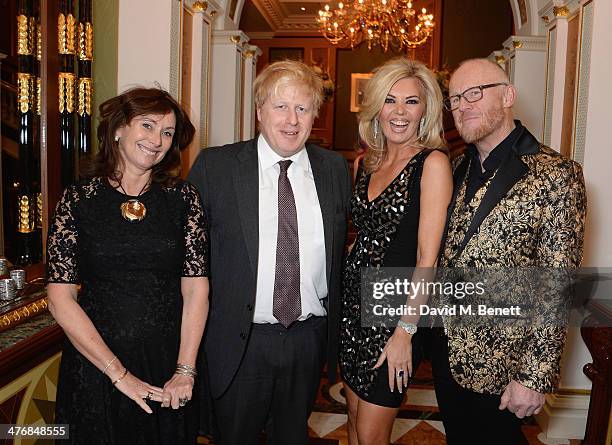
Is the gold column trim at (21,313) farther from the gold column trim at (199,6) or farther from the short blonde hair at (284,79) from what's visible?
the gold column trim at (199,6)

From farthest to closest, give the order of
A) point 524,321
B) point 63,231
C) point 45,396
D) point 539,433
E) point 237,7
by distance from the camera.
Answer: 1. point 237,7
2. point 539,433
3. point 45,396
4. point 524,321
5. point 63,231

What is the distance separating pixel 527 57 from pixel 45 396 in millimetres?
4258

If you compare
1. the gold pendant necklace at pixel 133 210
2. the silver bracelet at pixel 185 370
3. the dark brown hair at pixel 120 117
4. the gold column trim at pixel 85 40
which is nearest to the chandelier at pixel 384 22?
the gold column trim at pixel 85 40

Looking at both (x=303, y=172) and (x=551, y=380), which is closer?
(x=551, y=380)

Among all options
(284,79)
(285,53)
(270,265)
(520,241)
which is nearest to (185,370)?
(270,265)

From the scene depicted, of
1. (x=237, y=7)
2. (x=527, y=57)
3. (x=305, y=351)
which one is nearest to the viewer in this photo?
(x=305, y=351)

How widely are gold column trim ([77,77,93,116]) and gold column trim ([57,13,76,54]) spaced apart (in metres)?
0.19

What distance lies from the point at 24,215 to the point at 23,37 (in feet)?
2.42

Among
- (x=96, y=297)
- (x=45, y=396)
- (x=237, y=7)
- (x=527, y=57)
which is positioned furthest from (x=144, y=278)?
(x=237, y=7)

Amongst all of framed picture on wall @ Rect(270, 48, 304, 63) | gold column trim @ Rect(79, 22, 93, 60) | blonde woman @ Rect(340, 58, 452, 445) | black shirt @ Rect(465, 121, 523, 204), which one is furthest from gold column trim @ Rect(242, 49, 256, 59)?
framed picture on wall @ Rect(270, 48, 304, 63)

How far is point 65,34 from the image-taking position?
2766 millimetres

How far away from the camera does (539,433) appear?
11.4 feet

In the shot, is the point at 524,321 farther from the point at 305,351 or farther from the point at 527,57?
the point at 527,57

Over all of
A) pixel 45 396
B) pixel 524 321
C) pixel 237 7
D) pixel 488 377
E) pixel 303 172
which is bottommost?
pixel 45 396
